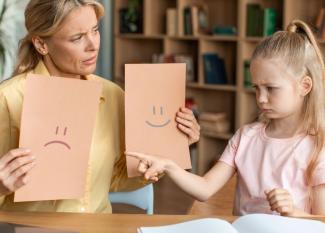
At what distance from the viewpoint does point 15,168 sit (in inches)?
55.4

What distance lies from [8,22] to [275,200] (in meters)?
2.94

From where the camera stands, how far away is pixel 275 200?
149cm

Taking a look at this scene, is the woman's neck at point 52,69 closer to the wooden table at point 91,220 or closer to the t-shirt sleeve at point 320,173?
the wooden table at point 91,220

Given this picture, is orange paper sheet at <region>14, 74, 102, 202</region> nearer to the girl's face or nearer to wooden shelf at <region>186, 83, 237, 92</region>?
the girl's face

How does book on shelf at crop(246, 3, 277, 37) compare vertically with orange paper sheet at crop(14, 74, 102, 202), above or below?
above

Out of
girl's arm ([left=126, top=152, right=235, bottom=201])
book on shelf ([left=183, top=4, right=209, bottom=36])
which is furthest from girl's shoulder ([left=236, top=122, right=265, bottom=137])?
book on shelf ([left=183, top=4, right=209, bottom=36])

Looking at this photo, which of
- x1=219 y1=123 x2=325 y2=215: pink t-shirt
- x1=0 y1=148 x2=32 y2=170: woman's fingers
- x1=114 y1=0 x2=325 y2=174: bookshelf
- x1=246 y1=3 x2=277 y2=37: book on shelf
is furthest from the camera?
x1=114 y1=0 x2=325 y2=174: bookshelf

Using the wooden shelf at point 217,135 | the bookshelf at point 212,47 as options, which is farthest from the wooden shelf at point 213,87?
the wooden shelf at point 217,135

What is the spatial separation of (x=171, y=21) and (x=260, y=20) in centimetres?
82

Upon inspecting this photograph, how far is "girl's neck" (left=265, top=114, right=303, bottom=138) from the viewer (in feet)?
5.65

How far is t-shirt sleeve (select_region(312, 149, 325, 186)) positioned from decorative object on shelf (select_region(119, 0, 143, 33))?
366cm

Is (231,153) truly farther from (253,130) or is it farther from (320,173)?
(320,173)

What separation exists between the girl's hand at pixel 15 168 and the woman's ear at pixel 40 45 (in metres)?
0.39

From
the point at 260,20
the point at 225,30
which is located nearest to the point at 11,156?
the point at 260,20
